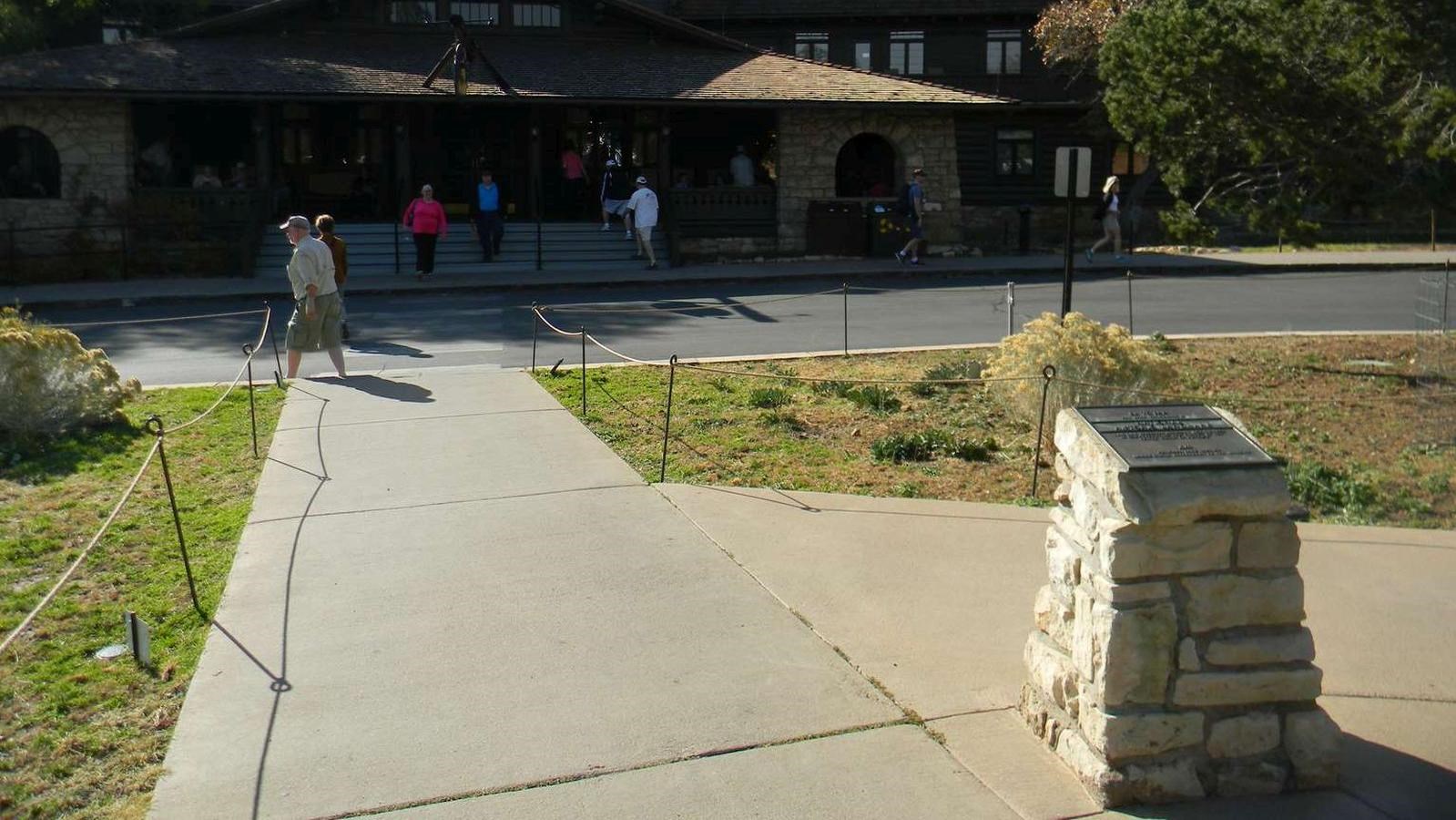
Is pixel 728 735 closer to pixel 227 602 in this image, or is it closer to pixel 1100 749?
pixel 1100 749

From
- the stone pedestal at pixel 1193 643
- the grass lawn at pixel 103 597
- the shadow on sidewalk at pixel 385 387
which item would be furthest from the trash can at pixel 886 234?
the stone pedestal at pixel 1193 643

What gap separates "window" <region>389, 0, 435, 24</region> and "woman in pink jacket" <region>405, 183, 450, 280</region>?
325 inches

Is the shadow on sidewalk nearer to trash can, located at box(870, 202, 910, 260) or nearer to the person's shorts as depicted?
the person's shorts

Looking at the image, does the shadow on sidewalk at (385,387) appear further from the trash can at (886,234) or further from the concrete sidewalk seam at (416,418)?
the trash can at (886,234)

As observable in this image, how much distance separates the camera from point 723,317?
20.1 metres

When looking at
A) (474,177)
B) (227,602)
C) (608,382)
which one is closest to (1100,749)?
(227,602)

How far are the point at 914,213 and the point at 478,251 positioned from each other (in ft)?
28.4

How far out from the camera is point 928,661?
20.2ft

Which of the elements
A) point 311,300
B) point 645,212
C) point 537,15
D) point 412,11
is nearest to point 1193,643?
point 311,300

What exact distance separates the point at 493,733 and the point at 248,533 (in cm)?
331

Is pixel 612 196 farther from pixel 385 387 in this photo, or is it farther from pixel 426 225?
pixel 385 387

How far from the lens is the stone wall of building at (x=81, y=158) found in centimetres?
2631

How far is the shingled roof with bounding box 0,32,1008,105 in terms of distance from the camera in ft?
85.5

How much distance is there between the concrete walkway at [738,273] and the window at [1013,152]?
20.0ft
